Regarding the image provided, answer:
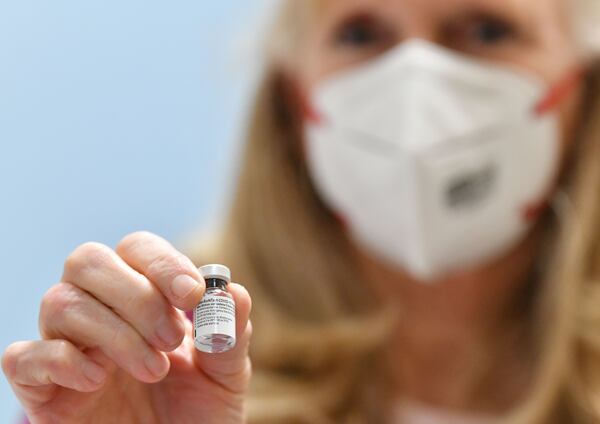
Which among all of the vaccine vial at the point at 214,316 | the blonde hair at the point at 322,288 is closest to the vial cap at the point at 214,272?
the vaccine vial at the point at 214,316

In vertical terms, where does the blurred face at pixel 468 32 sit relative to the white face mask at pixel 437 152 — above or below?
above

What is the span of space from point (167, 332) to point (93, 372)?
0.09 meters

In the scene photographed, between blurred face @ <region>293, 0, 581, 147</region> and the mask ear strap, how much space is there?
0.01 meters

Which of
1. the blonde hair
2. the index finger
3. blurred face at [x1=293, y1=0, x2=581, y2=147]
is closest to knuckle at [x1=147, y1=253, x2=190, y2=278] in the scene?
the index finger

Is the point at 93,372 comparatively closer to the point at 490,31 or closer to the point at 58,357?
the point at 58,357

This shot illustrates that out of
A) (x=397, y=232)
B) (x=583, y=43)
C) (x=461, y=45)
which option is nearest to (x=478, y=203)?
(x=397, y=232)

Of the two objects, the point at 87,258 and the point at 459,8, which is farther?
the point at 459,8

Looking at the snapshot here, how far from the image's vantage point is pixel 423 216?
1595mm

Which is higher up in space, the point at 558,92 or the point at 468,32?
the point at 468,32

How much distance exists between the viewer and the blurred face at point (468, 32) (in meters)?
1.67

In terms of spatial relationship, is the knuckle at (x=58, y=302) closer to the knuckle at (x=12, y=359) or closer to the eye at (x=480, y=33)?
the knuckle at (x=12, y=359)

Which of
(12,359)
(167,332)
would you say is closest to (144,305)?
(167,332)

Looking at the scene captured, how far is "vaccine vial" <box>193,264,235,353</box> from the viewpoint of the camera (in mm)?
819

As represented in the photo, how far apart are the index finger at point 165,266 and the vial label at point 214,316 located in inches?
0.6
